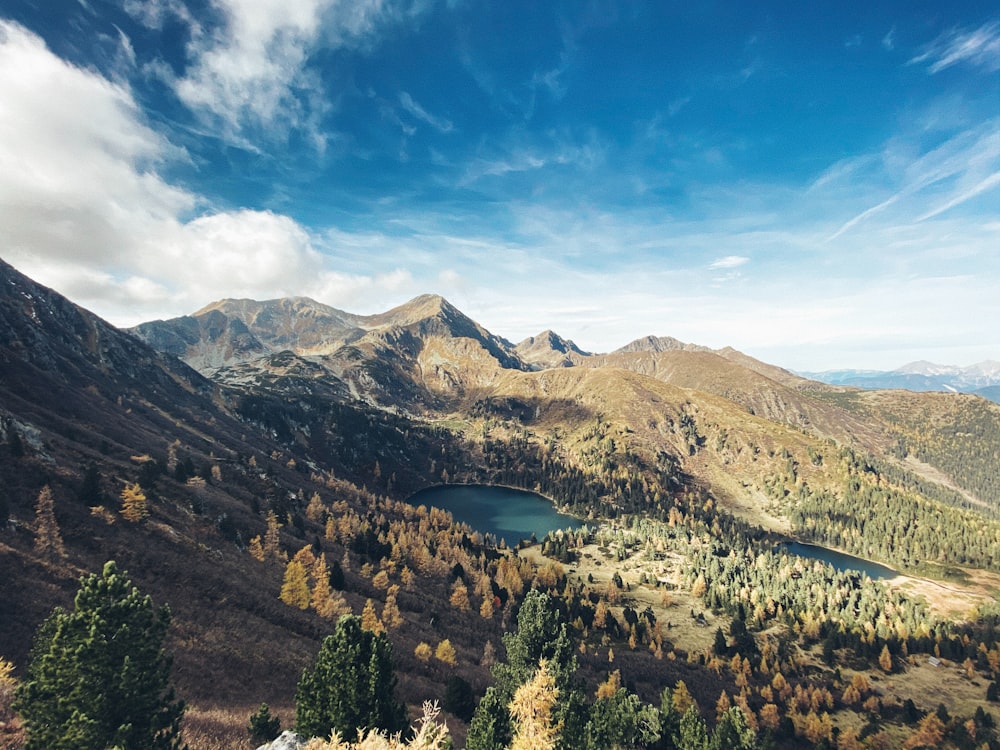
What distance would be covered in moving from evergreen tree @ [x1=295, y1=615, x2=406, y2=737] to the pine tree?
44.9 meters

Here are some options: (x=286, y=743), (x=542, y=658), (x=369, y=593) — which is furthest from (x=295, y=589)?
(x=542, y=658)

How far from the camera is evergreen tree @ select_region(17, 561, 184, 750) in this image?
2372 centimetres

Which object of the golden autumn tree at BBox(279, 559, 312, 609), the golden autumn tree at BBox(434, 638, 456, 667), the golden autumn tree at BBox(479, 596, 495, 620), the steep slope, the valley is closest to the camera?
the steep slope

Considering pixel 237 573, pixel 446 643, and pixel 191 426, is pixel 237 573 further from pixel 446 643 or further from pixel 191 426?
pixel 191 426

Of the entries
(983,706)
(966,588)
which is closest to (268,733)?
(983,706)

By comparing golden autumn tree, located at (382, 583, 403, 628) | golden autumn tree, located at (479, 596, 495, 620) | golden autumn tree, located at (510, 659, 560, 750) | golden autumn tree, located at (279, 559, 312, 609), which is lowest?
golden autumn tree, located at (479, 596, 495, 620)

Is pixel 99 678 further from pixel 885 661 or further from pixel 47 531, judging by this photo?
pixel 885 661

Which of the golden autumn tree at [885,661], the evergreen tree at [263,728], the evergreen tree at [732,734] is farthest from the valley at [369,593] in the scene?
the evergreen tree at [732,734]

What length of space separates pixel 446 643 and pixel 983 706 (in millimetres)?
138031

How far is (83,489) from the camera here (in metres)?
67.2

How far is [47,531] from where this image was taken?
5488 cm

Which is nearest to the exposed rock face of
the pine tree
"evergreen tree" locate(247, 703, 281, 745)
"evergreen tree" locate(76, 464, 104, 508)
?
"evergreen tree" locate(247, 703, 281, 745)

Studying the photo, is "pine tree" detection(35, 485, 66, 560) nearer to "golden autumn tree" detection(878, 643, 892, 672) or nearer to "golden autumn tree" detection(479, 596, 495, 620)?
"golden autumn tree" detection(479, 596, 495, 620)

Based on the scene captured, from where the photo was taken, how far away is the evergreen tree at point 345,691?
102 feet
